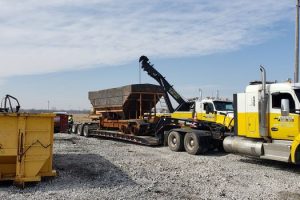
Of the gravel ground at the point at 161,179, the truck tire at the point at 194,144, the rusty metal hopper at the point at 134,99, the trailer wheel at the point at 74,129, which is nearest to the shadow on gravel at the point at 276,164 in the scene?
the gravel ground at the point at 161,179

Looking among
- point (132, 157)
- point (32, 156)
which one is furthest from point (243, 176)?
point (32, 156)

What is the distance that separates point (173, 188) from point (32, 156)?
345 cm

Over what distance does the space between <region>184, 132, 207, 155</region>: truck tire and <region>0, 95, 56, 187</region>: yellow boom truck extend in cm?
789

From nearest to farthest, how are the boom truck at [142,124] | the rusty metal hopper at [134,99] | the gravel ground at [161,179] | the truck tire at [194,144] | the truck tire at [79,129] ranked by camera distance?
1. the gravel ground at [161,179]
2. the truck tire at [194,144]
3. the boom truck at [142,124]
4. the rusty metal hopper at [134,99]
5. the truck tire at [79,129]

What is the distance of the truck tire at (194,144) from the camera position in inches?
665

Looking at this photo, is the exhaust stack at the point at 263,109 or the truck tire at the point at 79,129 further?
Result: the truck tire at the point at 79,129

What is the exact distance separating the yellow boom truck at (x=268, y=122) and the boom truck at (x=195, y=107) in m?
2.34

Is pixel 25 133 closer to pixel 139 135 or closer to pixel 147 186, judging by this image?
pixel 147 186

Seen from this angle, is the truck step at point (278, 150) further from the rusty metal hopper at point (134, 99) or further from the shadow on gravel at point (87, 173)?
the rusty metal hopper at point (134, 99)

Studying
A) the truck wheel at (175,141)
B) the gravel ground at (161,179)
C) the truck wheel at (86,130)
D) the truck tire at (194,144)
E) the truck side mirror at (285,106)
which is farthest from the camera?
the truck wheel at (86,130)

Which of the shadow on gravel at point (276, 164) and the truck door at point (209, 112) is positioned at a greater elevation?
the truck door at point (209, 112)

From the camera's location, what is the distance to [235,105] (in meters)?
15.1

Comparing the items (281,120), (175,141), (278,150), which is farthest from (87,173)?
(175,141)

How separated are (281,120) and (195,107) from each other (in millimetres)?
7021
